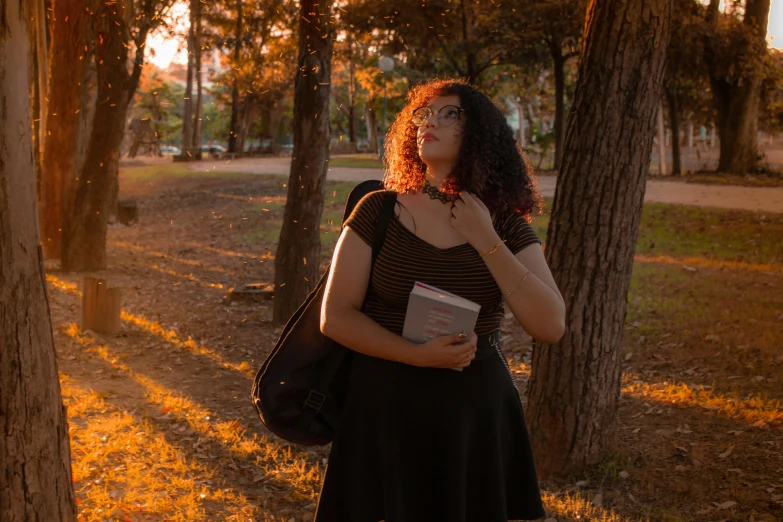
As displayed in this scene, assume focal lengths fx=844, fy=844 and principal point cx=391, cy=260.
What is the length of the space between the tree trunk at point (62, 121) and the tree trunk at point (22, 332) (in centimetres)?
1033

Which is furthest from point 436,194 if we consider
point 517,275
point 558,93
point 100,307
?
point 558,93

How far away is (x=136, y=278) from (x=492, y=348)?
1131cm

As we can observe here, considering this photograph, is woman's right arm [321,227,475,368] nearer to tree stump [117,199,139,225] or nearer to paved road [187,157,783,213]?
paved road [187,157,783,213]

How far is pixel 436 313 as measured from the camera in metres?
2.40

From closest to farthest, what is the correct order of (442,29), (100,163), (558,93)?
(100,163), (558,93), (442,29)

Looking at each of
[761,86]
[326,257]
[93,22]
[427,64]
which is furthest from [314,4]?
[427,64]

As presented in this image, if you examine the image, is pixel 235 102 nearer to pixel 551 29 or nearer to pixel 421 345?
pixel 551 29

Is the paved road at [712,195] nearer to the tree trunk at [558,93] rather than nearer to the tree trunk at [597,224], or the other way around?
the tree trunk at [558,93]

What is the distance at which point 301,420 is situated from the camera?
2.75 metres

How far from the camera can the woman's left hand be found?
96.2 inches

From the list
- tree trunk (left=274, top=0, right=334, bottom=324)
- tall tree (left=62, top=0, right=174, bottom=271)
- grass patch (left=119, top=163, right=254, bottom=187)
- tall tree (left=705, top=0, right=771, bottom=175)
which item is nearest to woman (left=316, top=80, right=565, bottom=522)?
tree trunk (left=274, top=0, right=334, bottom=324)

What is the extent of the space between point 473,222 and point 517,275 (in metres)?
0.20

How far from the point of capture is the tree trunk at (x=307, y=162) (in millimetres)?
9125

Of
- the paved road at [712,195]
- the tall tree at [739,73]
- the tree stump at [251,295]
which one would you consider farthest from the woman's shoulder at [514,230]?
the tall tree at [739,73]
